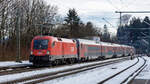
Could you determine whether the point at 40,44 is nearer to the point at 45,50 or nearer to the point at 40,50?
the point at 40,50

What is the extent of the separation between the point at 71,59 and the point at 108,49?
21.9 m

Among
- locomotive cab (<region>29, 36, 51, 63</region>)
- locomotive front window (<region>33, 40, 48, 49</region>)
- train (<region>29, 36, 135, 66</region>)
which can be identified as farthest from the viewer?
locomotive front window (<region>33, 40, 48, 49</region>)

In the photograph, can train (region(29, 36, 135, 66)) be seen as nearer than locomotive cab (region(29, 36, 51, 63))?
No

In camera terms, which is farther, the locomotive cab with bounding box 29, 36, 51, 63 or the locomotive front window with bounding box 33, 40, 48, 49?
the locomotive front window with bounding box 33, 40, 48, 49

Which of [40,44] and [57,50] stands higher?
[40,44]

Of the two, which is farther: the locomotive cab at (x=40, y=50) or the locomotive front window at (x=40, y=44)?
the locomotive front window at (x=40, y=44)

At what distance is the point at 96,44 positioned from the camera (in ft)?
151

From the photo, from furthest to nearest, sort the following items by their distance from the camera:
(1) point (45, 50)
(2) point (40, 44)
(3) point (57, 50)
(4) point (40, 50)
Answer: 1. (3) point (57, 50)
2. (2) point (40, 44)
3. (4) point (40, 50)
4. (1) point (45, 50)

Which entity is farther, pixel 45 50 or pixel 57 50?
pixel 57 50

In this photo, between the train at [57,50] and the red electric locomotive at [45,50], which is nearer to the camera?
the red electric locomotive at [45,50]

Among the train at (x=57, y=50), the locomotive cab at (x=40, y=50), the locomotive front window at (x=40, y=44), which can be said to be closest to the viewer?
the locomotive cab at (x=40, y=50)

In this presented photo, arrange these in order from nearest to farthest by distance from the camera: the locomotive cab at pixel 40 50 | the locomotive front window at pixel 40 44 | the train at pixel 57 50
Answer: the locomotive cab at pixel 40 50, the train at pixel 57 50, the locomotive front window at pixel 40 44

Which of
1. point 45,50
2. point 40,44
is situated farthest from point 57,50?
point 40,44

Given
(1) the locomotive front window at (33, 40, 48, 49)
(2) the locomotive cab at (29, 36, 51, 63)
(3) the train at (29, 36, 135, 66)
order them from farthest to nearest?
(1) the locomotive front window at (33, 40, 48, 49)
(3) the train at (29, 36, 135, 66)
(2) the locomotive cab at (29, 36, 51, 63)
